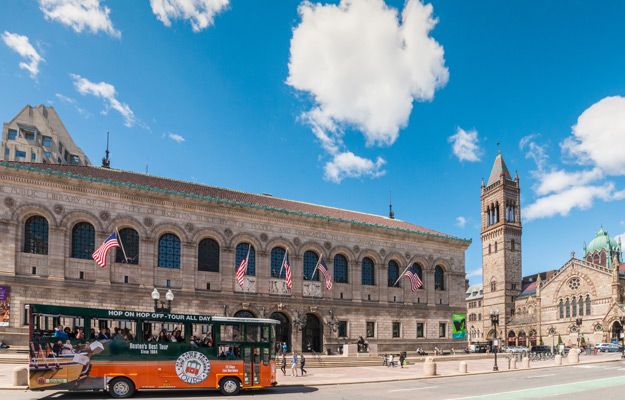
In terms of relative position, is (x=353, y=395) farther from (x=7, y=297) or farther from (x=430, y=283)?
(x=430, y=283)

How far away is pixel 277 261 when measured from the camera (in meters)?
42.6

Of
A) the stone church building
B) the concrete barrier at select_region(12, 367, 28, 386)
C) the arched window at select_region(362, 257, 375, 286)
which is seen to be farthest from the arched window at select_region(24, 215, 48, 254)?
the stone church building

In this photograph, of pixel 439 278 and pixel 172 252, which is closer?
pixel 172 252

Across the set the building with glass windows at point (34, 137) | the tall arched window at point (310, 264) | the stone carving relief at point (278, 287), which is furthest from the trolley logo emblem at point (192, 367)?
the building with glass windows at point (34, 137)

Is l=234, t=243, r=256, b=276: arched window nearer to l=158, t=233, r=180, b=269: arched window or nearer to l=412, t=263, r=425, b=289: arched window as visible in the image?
l=158, t=233, r=180, b=269: arched window

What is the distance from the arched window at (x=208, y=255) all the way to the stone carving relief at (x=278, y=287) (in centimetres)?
499

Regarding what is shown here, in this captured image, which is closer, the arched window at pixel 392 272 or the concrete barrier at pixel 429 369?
the concrete barrier at pixel 429 369

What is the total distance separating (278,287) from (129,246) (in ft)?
42.1

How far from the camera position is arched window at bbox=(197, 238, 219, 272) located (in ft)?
129

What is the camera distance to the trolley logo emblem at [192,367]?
63.5 ft

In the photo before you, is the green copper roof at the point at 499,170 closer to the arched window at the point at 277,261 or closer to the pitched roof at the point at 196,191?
the pitched roof at the point at 196,191

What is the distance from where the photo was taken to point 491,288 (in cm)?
10069

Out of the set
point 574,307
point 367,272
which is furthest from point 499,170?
point 367,272

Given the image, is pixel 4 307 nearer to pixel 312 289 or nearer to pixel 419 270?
pixel 312 289
